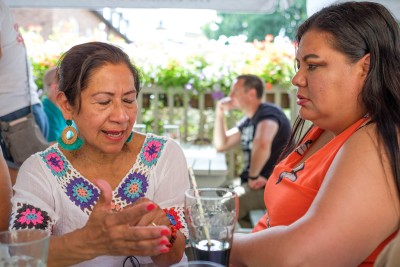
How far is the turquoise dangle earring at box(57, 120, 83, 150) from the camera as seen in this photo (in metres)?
1.71

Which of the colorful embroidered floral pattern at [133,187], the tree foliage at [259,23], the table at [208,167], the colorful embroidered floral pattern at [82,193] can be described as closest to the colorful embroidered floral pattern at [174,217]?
the colorful embroidered floral pattern at [133,187]

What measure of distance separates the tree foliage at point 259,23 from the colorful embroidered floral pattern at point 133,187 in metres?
24.1

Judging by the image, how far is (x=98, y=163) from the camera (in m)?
1.72

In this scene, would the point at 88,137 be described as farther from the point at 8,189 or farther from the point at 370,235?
the point at 370,235

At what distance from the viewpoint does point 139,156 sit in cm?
175

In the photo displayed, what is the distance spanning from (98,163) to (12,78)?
1415 mm

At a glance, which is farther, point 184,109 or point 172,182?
point 184,109

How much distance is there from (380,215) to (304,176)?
300mm

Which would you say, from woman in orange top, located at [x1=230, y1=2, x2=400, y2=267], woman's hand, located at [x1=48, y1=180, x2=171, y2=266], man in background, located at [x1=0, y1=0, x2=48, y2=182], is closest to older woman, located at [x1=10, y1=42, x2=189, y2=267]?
woman's hand, located at [x1=48, y1=180, x2=171, y2=266]

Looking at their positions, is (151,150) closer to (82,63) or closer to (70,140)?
(70,140)

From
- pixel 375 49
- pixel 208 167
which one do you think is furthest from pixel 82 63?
pixel 208 167

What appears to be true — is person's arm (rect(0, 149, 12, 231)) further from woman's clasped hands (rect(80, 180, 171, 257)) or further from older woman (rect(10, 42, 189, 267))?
woman's clasped hands (rect(80, 180, 171, 257))

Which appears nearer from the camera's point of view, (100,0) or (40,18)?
(100,0)

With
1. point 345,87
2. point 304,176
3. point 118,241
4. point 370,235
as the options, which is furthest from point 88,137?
point 370,235
